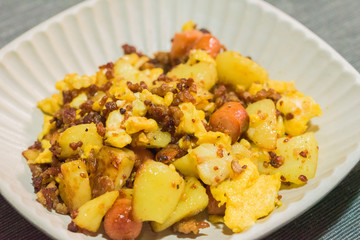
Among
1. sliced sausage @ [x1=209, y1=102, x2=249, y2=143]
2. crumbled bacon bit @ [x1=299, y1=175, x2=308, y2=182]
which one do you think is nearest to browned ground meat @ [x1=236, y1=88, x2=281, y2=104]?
sliced sausage @ [x1=209, y1=102, x2=249, y2=143]

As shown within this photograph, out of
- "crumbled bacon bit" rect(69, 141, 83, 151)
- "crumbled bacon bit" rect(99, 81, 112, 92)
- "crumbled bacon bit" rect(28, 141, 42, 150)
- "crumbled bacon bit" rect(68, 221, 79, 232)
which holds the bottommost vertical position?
"crumbled bacon bit" rect(28, 141, 42, 150)

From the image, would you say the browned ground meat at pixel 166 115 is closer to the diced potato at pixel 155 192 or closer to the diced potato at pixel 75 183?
the diced potato at pixel 155 192

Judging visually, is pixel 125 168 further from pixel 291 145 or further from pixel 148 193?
pixel 291 145

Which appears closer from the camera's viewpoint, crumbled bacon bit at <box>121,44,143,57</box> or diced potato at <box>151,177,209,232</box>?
diced potato at <box>151,177,209,232</box>

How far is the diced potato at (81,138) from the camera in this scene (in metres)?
1.69

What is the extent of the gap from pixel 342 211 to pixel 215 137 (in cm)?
73

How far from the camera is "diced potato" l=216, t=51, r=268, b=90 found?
2.06 meters

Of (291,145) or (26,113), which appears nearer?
(291,145)

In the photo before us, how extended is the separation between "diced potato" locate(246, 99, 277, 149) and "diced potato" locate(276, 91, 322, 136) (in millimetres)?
93

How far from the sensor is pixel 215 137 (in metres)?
1.69

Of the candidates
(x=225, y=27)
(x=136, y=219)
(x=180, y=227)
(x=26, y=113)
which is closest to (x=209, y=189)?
(x=180, y=227)

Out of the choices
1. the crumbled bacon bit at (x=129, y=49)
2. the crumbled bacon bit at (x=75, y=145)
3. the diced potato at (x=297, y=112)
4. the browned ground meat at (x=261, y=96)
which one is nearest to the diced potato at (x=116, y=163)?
the crumbled bacon bit at (x=75, y=145)

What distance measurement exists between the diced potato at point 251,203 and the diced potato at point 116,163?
45cm

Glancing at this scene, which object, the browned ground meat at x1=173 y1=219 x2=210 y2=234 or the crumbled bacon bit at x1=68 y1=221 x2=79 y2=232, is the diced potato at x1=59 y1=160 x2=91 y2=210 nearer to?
the crumbled bacon bit at x1=68 y1=221 x2=79 y2=232
